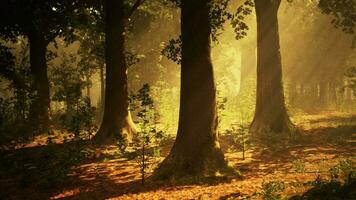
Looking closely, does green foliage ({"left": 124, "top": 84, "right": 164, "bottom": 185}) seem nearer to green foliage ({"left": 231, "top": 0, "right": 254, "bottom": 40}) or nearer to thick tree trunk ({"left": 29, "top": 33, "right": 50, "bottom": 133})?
green foliage ({"left": 231, "top": 0, "right": 254, "bottom": 40})

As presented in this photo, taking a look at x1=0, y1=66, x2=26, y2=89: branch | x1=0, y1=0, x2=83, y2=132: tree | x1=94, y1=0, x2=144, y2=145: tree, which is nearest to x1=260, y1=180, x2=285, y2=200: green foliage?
x1=94, y1=0, x2=144, y2=145: tree

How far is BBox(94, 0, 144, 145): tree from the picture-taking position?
16.9 m

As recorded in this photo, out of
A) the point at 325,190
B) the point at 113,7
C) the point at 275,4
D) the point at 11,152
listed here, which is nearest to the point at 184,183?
the point at 325,190

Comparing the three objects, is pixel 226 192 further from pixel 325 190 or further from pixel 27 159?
pixel 27 159

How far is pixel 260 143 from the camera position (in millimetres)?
16594

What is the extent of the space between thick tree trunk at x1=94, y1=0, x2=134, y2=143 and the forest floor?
156 cm

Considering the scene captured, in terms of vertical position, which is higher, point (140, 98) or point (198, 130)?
point (140, 98)

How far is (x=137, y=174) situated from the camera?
11.7m

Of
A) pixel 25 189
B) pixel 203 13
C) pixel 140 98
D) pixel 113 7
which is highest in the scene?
pixel 113 7

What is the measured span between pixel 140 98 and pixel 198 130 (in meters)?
2.08

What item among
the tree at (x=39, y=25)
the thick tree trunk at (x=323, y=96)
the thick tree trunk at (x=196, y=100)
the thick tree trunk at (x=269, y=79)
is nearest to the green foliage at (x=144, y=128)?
the thick tree trunk at (x=196, y=100)

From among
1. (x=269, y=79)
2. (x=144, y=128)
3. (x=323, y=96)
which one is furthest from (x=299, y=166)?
(x=323, y=96)

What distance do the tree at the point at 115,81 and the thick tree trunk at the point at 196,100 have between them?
6278 millimetres

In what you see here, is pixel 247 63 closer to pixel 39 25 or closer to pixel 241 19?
pixel 39 25
